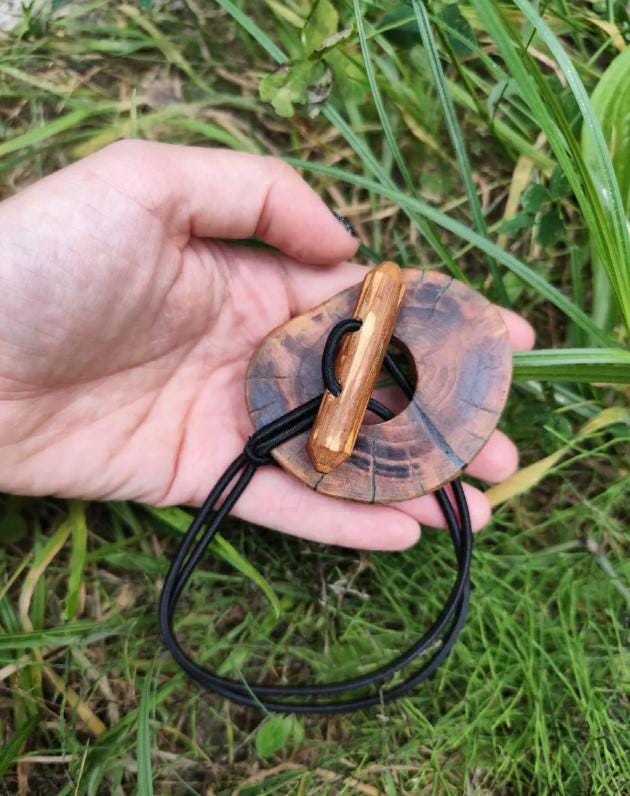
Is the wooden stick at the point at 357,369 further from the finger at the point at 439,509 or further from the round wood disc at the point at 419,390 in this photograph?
the finger at the point at 439,509

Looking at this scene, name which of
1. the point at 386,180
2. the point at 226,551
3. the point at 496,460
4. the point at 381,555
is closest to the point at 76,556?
the point at 226,551

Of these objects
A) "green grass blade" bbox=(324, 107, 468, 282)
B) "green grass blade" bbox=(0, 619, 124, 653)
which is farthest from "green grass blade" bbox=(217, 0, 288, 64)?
"green grass blade" bbox=(0, 619, 124, 653)

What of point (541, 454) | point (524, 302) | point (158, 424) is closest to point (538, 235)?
point (524, 302)

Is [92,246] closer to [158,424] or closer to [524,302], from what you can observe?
[158,424]

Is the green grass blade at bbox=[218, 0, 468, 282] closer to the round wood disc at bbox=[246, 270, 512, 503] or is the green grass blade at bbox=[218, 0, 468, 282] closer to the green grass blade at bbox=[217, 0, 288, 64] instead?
the green grass blade at bbox=[217, 0, 288, 64]

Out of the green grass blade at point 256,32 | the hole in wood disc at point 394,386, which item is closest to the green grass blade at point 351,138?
the green grass blade at point 256,32

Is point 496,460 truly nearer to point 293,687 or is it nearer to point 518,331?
point 518,331
